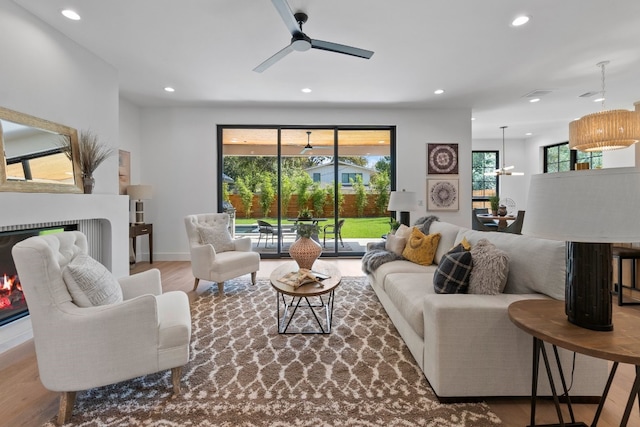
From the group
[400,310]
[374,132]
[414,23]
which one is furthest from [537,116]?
[400,310]

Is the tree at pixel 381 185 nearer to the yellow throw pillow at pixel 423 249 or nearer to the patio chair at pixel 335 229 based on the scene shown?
the patio chair at pixel 335 229

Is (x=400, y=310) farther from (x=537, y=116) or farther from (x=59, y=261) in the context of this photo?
(x=537, y=116)

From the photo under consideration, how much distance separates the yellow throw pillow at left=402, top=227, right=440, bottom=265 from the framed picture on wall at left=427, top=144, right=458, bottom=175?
2973 mm

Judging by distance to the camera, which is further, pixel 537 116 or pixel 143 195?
pixel 537 116

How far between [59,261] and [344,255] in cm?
464

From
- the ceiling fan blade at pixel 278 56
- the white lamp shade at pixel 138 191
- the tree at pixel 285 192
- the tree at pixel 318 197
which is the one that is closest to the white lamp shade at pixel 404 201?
the tree at pixel 318 197

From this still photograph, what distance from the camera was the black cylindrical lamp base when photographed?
1230mm

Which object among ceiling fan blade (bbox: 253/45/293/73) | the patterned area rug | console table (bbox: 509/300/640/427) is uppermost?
ceiling fan blade (bbox: 253/45/293/73)

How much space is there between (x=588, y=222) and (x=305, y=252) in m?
2.27

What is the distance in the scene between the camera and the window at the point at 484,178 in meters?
8.76

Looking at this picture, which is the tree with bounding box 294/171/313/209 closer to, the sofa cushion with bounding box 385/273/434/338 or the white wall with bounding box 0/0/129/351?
the white wall with bounding box 0/0/129/351

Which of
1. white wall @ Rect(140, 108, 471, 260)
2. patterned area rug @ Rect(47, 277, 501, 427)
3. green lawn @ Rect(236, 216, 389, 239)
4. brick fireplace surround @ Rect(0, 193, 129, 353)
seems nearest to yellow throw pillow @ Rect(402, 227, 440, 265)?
patterned area rug @ Rect(47, 277, 501, 427)

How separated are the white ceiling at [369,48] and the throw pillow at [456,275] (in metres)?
2.29

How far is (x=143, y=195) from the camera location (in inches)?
198
